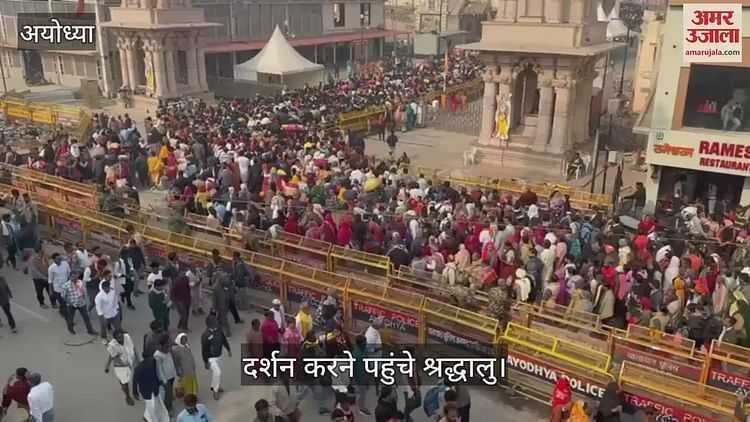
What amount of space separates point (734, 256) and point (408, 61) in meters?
39.8

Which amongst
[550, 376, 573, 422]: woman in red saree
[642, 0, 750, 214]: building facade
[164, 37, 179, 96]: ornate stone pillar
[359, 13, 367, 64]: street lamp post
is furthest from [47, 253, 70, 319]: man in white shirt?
[359, 13, 367, 64]: street lamp post

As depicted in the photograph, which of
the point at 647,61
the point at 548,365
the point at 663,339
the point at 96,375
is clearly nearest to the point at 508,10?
the point at 647,61

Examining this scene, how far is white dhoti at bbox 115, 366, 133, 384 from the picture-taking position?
9.54 m

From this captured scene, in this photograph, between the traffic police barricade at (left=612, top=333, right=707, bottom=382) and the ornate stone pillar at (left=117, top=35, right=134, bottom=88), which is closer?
the traffic police barricade at (left=612, top=333, right=707, bottom=382)

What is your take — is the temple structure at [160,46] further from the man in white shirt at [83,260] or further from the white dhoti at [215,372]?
the white dhoti at [215,372]

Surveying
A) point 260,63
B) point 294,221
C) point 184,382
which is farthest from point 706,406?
point 260,63

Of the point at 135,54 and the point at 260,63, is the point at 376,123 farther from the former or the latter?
the point at 135,54

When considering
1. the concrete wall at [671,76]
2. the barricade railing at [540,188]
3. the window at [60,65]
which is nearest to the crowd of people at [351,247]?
the barricade railing at [540,188]

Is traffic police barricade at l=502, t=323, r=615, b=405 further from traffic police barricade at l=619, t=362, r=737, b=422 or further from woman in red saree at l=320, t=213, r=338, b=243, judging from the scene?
woman in red saree at l=320, t=213, r=338, b=243

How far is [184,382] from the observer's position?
9.46 meters

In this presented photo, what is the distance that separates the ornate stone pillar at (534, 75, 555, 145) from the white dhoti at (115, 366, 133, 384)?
55.4 feet

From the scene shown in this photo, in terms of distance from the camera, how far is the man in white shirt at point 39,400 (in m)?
8.27

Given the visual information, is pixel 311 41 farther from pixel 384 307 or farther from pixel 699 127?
pixel 384 307

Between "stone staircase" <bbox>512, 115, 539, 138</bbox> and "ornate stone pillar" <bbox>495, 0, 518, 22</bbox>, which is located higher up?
"ornate stone pillar" <bbox>495, 0, 518, 22</bbox>
